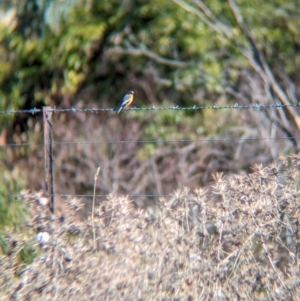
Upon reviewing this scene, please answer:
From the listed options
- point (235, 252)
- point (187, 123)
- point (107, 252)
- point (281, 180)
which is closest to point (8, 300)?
point (107, 252)

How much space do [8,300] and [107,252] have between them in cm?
72

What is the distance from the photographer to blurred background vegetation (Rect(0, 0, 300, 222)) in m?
11.7

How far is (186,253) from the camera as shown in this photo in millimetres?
5301

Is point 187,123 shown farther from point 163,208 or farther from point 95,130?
point 163,208

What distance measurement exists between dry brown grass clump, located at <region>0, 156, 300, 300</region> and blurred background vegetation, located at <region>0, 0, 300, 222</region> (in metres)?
5.64

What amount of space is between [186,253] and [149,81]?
9445 mm

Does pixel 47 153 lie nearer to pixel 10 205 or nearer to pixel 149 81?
pixel 10 205

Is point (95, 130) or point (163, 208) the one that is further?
point (95, 130)

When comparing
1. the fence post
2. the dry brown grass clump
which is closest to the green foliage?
the fence post

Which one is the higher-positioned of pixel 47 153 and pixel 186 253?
pixel 186 253

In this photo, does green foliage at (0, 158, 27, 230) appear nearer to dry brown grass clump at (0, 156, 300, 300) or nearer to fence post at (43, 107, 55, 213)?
fence post at (43, 107, 55, 213)

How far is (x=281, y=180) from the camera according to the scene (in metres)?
5.60

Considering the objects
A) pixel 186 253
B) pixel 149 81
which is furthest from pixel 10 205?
pixel 149 81

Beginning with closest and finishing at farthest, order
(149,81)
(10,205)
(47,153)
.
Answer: (47,153) < (10,205) < (149,81)
